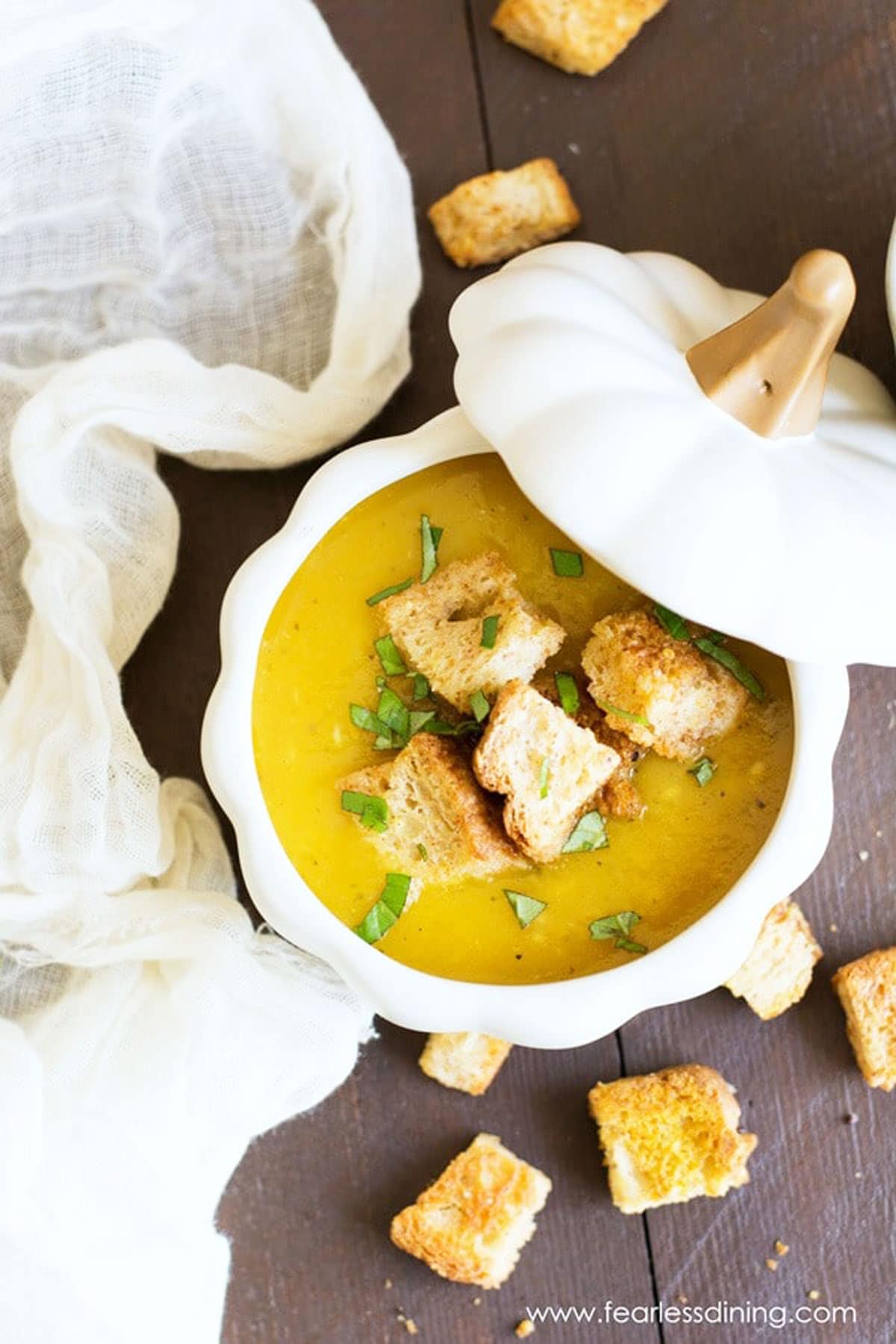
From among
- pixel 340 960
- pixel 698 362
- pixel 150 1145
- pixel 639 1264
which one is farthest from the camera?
pixel 639 1264

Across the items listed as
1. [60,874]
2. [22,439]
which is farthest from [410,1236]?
[22,439]

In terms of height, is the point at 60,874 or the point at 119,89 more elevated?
the point at 119,89

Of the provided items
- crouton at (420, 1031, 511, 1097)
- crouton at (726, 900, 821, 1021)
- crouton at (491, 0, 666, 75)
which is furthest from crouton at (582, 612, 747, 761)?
crouton at (491, 0, 666, 75)

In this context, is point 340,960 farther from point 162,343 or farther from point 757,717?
point 162,343

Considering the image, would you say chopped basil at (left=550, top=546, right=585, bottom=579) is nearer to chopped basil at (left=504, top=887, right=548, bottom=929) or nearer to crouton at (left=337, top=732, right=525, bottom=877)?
crouton at (left=337, top=732, right=525, bottom=877)

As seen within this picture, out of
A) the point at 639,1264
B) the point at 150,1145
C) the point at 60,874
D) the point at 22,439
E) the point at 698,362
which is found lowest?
the point at 639,1264

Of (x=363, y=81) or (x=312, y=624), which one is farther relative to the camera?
(x=363, y=81)

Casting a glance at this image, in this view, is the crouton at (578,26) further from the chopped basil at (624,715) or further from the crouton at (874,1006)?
the crouton at (874,1006)
